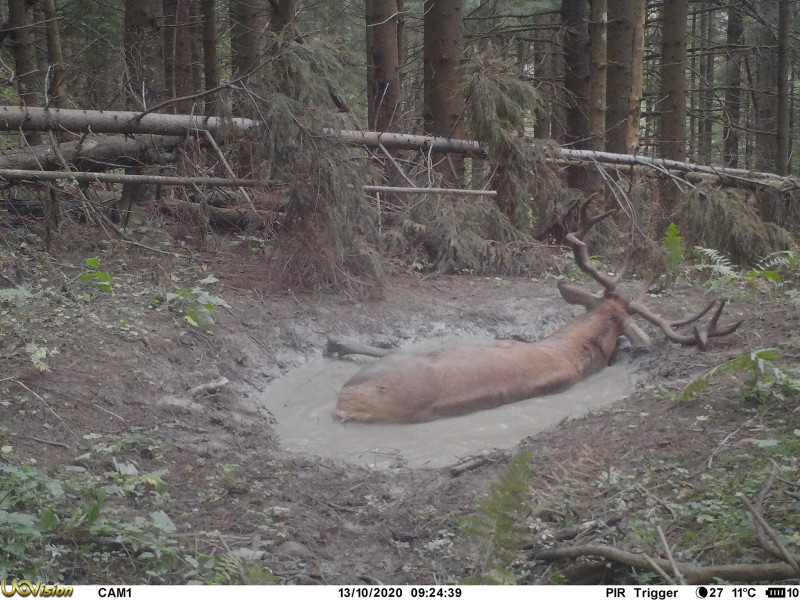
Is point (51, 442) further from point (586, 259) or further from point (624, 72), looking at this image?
point (624, 72)

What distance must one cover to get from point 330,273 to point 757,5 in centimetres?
1475

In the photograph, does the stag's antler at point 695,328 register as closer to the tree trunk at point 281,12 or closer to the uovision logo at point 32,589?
the uovision logo at point 32,589

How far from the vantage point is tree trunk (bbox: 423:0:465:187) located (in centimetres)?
1114

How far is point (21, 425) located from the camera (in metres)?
4.54

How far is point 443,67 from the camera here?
11.3 meters

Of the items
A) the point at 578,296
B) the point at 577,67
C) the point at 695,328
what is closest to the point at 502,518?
the point at 695,328

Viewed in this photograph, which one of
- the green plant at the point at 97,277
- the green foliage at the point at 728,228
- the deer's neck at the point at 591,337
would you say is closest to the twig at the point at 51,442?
the green plant at the point at 97,277

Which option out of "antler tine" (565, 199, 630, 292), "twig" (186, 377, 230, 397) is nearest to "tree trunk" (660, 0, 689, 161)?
"antler tine" (565, 199, 630, 292)

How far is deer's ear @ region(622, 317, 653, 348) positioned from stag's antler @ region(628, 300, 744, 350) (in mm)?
130

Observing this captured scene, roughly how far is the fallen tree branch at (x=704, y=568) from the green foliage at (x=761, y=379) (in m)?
1.78

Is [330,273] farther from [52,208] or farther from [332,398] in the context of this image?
[52,208]

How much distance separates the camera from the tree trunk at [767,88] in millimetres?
18031

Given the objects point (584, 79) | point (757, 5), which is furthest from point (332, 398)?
point (757, 5)

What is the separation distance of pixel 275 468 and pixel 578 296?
4.64 metres
